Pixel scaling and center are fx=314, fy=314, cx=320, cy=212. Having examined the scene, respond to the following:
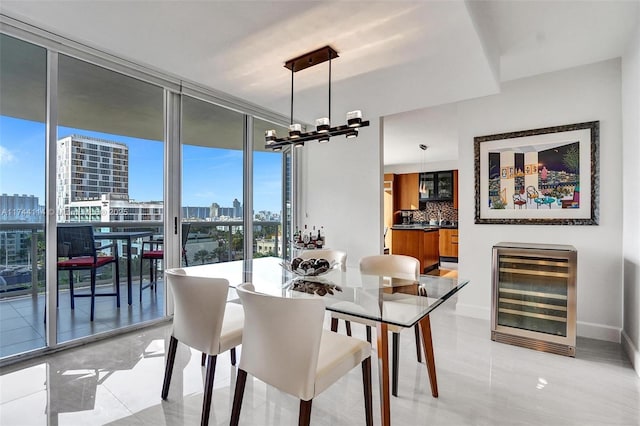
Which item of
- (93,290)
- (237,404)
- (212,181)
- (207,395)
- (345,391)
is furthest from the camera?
(212,181)

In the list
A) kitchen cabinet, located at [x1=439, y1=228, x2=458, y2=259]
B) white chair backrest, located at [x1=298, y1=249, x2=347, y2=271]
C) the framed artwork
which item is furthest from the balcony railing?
kitchen cabinet, located at [x1=439, y1=228, x2=458, y2=259]

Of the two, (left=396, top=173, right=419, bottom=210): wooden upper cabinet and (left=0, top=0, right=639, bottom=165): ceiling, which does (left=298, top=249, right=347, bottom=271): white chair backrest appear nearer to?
(left=0, top=0, right=639, bottom=165): ceiling

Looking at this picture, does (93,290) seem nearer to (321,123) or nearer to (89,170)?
(89,170)

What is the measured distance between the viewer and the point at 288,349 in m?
1.34

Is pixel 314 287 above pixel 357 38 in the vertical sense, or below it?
below

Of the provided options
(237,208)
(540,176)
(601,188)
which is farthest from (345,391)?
(601,188)

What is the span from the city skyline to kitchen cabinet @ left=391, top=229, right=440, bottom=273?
3.20 metres

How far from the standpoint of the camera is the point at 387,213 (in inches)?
360

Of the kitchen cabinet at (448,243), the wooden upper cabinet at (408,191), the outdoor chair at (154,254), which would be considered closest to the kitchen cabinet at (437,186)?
the wooden upper cabinet at (408,191)

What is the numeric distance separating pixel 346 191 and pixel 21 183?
342cm

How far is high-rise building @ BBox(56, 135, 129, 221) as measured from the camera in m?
2.74

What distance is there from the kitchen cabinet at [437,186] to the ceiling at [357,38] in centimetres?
515

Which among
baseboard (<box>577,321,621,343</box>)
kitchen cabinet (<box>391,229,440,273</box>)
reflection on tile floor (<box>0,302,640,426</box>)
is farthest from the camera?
kitchen cabinet (<box>391,229,440,273</box>)

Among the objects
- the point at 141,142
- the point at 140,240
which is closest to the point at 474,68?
the point at 141,142
